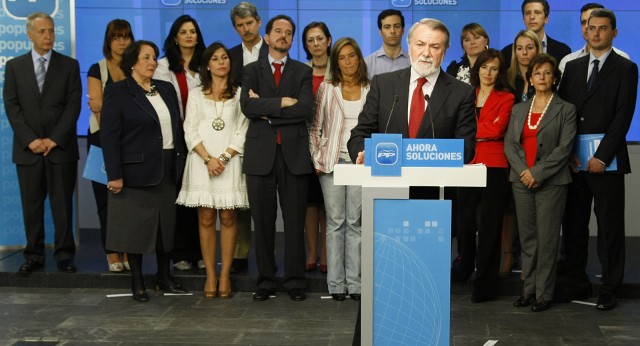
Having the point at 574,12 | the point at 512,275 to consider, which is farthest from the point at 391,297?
the point at 574,12

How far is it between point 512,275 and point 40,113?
3804 mm

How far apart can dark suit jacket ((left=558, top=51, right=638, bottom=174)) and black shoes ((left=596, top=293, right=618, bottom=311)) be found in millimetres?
869

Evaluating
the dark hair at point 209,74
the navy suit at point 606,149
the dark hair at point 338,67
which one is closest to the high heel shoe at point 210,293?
the dark hair at point 209,74

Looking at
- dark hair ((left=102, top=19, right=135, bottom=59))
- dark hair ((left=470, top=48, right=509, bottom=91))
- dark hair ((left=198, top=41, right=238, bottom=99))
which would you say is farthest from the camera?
dark hair ((left=102, top=19, right=135, bottom=59))

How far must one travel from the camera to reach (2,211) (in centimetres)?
770

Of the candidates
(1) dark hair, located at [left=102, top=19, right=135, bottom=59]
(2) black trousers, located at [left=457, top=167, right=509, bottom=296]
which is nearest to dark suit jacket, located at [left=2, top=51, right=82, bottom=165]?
(1) dark hair, located at [left=102, top=19, right=135, bottom=59]

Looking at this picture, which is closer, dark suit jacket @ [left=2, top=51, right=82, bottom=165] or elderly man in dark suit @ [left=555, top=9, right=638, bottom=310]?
elderly man in dark suit @ [left=555, top=9, right=638, bottom=310]

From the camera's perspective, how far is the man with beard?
407 cm

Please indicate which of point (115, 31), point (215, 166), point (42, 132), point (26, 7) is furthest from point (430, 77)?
point (26, 7)

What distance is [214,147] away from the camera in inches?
251

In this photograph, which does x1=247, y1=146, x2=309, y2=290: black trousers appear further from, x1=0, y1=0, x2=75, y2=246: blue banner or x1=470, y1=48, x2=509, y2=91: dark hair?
Result: x1=0, y1=0, x2=75, y2=246: blue banner

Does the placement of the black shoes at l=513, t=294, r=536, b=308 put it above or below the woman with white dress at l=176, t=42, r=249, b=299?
below

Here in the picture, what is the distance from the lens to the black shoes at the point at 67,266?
22.5 feet

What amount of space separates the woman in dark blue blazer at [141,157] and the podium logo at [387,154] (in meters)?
3.18
